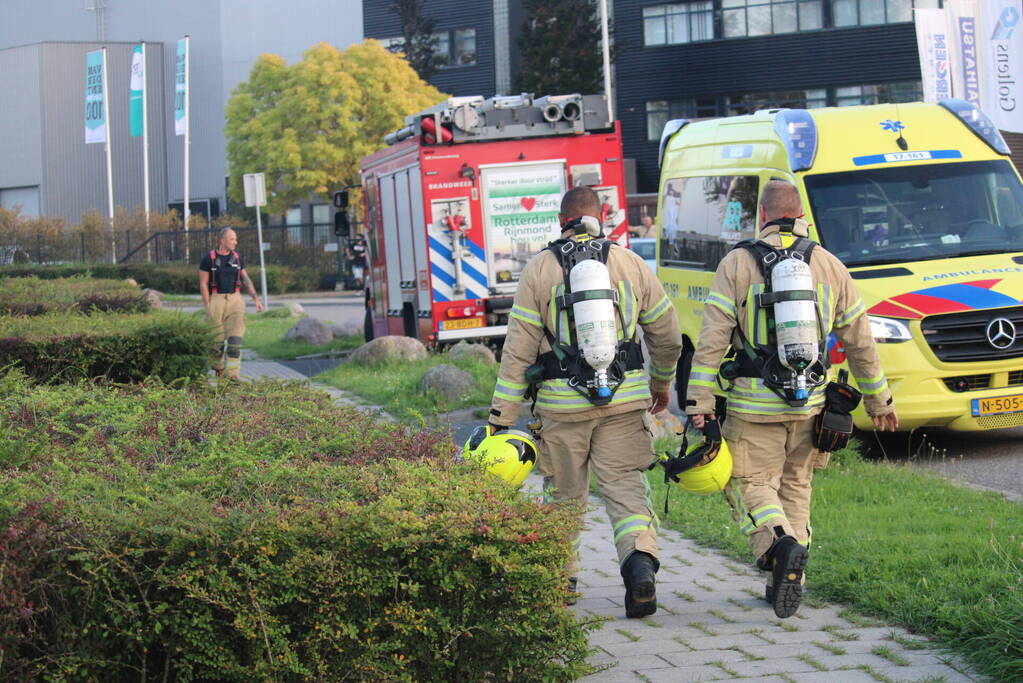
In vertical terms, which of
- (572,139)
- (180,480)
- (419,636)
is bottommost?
(419,636)

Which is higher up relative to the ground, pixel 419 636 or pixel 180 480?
pixel 180 480

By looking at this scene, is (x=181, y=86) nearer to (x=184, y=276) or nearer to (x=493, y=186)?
(x=184, y=276)

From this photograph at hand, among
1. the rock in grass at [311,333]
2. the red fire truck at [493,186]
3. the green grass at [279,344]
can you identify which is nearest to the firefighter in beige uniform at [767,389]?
the red fire truck at [493,186]

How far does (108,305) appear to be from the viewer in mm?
13328

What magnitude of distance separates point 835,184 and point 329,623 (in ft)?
23.9

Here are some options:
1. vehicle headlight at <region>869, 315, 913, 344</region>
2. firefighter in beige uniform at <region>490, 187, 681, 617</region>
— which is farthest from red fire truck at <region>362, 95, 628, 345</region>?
firefighter in beige uniform at <region>490, 187, 681, 617</region>

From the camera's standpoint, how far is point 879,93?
46750mm

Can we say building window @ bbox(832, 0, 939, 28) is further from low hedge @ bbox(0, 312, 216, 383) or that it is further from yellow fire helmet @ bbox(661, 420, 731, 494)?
yellow fire helmet @ bbox(661, 420, 731, 494)

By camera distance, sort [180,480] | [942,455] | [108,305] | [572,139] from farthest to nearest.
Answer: [572,139]
[108,305]
[942,455]
[180,480]

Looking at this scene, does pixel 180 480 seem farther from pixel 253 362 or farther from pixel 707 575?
pixel 253 362

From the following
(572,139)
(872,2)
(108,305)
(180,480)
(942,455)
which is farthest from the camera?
(872,2)

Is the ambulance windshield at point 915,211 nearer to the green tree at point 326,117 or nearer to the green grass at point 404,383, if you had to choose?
the green grass at point 404,383

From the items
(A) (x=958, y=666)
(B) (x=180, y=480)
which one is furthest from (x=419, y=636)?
(A) (x=958, y=666)

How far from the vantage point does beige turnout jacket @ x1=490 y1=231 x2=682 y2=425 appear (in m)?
5.85
